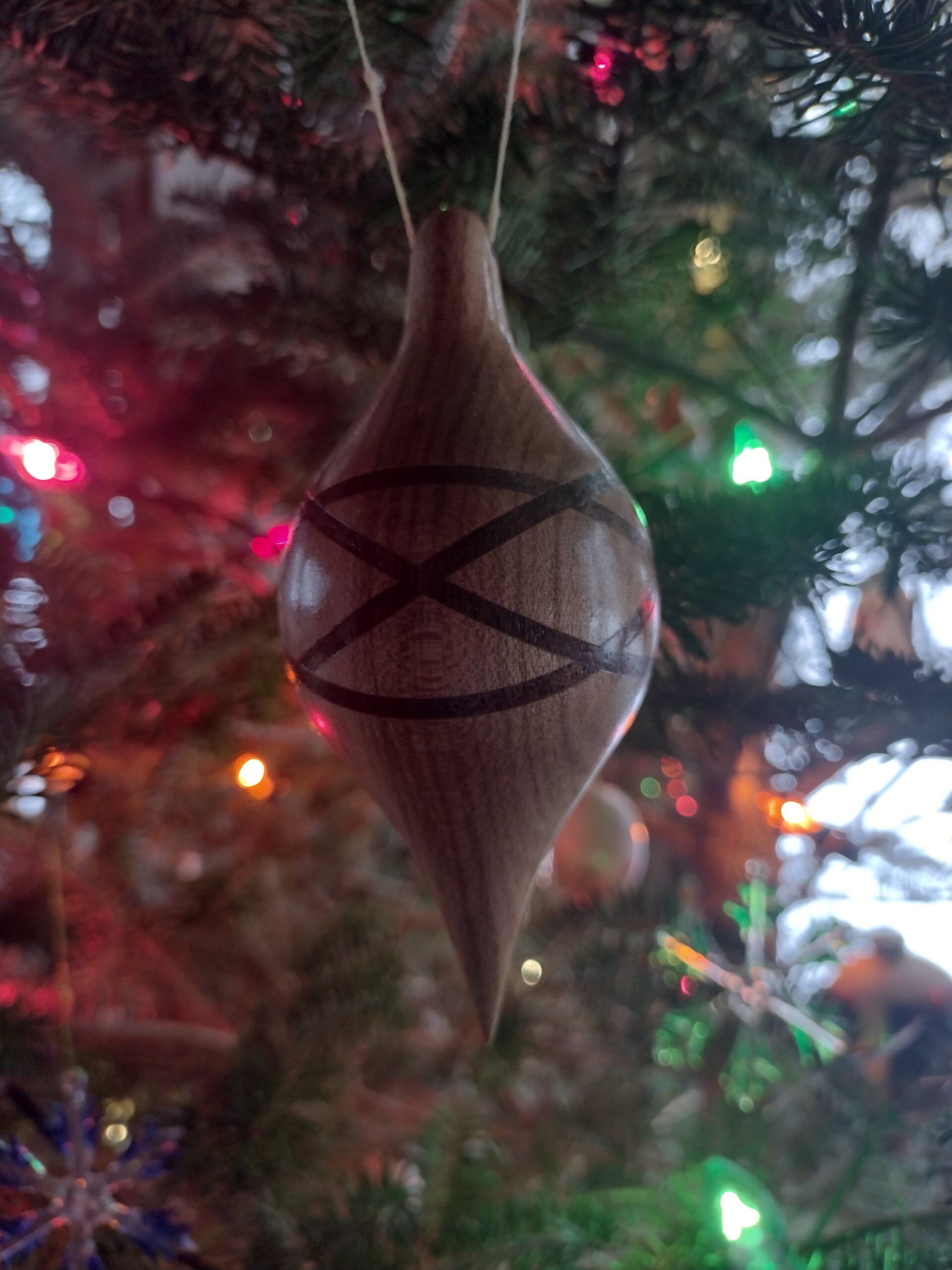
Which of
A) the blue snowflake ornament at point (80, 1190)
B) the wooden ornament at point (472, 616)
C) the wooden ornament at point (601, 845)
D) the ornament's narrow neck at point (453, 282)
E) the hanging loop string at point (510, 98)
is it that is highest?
the hanging loop string at point (510, 98)


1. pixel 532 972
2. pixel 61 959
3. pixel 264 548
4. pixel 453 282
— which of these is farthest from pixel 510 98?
pixel 532 972

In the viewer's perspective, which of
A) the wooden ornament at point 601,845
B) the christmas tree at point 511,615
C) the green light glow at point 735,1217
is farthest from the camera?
the wooden ornament at point 601,845

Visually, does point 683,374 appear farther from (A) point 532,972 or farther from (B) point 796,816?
(A) point 532,972

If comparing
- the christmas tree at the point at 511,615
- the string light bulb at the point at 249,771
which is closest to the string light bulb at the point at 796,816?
the christmas tree at the point at 511,615

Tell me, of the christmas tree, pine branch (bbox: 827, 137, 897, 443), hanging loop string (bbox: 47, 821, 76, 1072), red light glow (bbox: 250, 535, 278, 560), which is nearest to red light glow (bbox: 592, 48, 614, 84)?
the christmas tree

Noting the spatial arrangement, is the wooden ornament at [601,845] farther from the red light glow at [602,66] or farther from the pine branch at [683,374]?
the red light glow at [602,66]

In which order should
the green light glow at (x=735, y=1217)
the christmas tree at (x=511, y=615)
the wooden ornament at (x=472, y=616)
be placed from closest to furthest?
1. the wooden ornament at (x=472, y=616)
2. the christmas tree at (x=511, y=615)
3. the green light glow at (x=735, y=1217)

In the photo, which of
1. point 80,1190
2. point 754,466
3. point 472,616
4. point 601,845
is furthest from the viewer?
point 601,845
